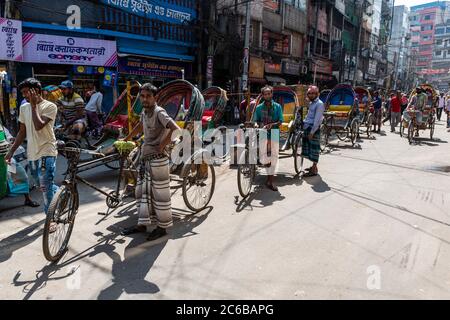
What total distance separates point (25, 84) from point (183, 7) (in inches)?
577

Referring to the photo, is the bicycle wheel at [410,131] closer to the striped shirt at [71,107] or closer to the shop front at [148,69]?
the shop front at [148,69]

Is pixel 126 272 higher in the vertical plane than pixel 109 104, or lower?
lower

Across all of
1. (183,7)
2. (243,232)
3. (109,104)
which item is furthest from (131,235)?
(183,7)

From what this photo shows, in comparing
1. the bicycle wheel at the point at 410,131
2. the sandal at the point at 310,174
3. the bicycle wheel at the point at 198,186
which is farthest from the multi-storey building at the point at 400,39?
the bicycle wheel at the point at 198,186

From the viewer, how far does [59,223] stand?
3.79 meters

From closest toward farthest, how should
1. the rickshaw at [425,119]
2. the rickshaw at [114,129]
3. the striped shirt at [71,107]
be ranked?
1. the rickshaw at [114,129]
2. the striped shirt at [71,107]
3. the rickshaw at [425,119]

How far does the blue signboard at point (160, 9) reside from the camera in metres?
14.6

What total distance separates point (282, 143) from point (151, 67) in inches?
398

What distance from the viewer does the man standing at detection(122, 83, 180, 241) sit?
421 cm

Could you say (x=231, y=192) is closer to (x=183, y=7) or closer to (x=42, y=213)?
(x=42, y=213)

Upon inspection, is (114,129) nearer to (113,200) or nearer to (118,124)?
(118,124)

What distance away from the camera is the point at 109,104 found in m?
14.9

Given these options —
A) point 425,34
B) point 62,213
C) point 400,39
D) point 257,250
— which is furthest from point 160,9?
point 425,34

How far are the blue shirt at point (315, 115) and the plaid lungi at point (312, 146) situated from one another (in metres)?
0.12
